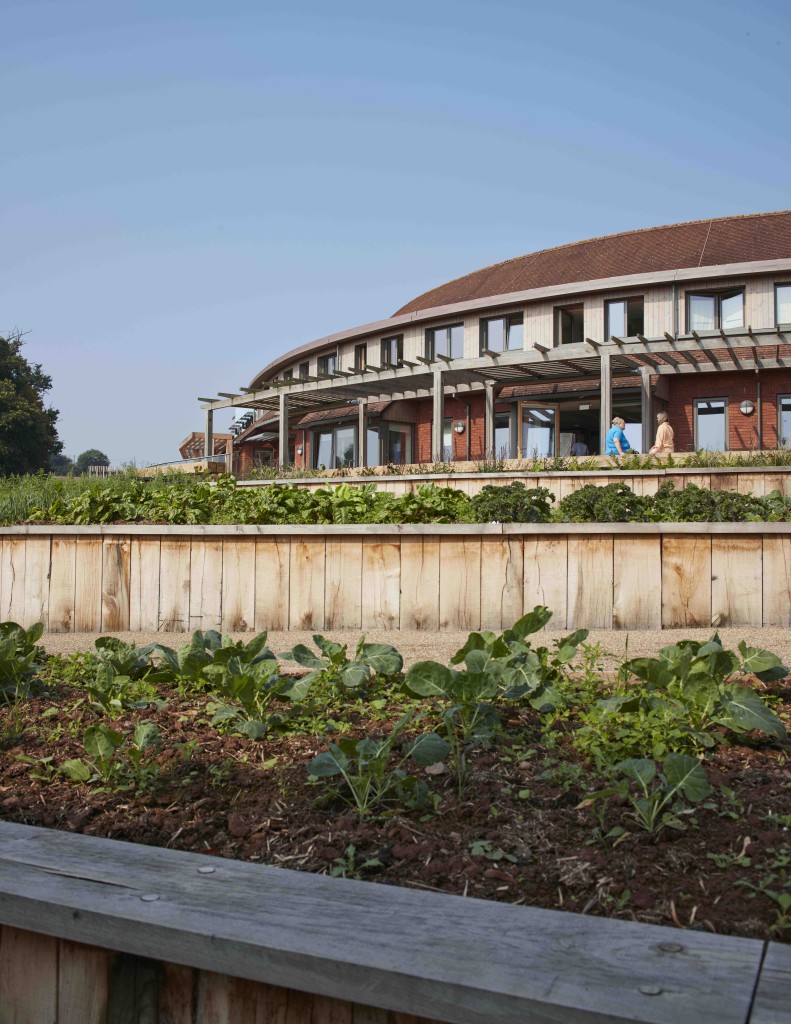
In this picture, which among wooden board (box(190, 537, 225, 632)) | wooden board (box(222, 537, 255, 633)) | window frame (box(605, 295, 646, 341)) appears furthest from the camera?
window frame (box(605, 295, 646, 341))

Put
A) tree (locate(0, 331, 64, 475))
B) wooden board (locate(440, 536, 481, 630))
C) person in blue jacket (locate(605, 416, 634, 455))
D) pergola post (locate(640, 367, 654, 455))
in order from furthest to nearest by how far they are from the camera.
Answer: tree (locate(0, 331, 64, 475)), pergola post (locate(640, 367, 654, 455)), person in blue jacket (locate(605, 416, 634, 455)), wooden board (locate(440, 536, 481, 630))

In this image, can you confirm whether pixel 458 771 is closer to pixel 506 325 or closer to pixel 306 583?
pixel 306 583

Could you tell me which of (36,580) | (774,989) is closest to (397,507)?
A: (36,580)

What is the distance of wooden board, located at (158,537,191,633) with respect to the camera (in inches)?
277

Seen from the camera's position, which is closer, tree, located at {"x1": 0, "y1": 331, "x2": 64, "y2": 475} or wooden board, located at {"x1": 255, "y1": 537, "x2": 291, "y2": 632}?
wooden board, located at {"x1": 255, "y1": 537, "x2": 291, "y2": 632}

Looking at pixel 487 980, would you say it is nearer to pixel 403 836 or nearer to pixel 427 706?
pixel 403 836

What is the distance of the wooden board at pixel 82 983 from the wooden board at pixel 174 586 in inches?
212

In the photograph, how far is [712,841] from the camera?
2.05 meters

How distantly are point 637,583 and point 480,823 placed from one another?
13.3 ft

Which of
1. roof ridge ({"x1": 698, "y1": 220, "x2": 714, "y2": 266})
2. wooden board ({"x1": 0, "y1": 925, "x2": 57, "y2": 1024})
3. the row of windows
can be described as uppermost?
roof ridge ({"x1": 698, "y1": 220, "x2": 714, "y2": 266})

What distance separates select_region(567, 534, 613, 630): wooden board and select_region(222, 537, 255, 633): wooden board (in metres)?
2.49

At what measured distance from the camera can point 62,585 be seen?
740 cm

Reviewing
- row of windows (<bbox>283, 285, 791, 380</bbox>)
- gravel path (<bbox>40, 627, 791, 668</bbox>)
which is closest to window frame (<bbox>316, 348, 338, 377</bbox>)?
row of windows (<bbox>283, 285, 791, 380</bbox>)

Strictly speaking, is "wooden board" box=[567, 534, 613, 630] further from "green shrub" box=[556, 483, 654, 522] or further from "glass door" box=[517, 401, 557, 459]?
"glass door" box=[517, 401, 557, 459]
